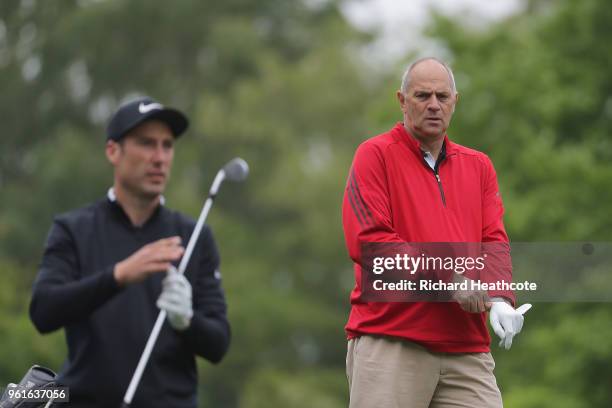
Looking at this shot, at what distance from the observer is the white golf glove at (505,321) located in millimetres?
4859

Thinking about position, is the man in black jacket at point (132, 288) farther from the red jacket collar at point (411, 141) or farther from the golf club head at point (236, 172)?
the red jacket collar at point (411, 141)

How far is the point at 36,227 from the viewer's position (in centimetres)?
3459

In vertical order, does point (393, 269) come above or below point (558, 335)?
below

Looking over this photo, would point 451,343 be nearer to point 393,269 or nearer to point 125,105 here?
point 393,269

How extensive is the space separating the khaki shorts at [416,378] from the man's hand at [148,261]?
89cm

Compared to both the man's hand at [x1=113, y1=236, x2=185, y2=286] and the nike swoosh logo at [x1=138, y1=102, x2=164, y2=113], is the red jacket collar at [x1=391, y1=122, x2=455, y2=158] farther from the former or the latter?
the nike swoosh logo at [x1=138, y1=102, x2=164, y2=113]

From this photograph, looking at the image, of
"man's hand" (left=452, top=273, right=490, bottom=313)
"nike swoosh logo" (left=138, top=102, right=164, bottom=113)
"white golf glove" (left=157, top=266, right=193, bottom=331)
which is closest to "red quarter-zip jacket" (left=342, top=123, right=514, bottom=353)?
"man's hand" (left=452, top=273, right=490, bottom=313)

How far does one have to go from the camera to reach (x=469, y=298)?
4844 mm

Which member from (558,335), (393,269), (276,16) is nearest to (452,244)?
(393,269)

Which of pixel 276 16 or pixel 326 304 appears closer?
pixel 326 304

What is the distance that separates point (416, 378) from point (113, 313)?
141 cm

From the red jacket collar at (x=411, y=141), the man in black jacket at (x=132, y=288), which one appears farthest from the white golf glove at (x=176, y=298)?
the red jacket collar at (x=411, y=141)

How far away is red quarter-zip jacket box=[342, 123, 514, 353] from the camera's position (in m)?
5.02

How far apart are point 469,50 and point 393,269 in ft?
64.6
